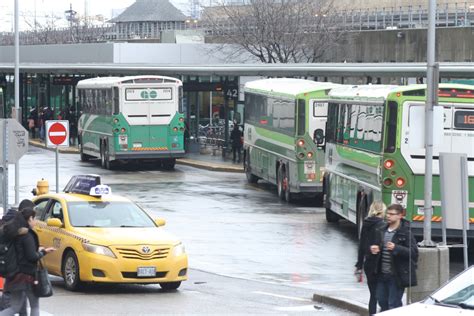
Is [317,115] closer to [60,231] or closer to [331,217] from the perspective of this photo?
[331,217]

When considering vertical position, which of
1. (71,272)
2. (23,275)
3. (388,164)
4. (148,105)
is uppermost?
(148,105)

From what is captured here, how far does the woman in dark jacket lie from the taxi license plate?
4.81 m

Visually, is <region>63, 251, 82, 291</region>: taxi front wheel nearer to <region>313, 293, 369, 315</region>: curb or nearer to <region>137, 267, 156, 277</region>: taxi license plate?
<region>137, 267, 156, 277</region>: taxi license plate

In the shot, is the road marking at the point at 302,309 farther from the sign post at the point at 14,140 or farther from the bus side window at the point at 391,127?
the sign post at the point at 14,140

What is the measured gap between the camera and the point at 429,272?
1605 centimetres

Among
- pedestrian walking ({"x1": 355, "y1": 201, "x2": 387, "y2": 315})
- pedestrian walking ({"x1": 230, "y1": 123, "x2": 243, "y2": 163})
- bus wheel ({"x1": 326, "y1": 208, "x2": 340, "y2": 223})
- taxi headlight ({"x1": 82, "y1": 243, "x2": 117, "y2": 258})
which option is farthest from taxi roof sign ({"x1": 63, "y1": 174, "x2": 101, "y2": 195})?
pedestrian walking ({"x1": 230, "y1": 123, "x2": 243, "y2": 163})

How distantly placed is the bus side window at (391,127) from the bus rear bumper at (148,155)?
21.4 meters

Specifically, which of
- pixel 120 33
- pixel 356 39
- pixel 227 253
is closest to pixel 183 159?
pixel 356 39

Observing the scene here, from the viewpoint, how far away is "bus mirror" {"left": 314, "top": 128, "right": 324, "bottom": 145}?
33.6 metres

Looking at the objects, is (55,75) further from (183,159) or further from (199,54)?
(183,159)

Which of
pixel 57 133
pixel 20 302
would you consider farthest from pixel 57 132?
pixel 20 302

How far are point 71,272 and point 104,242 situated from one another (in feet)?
2.70

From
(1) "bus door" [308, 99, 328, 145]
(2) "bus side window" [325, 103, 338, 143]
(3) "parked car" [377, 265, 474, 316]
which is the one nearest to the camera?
(3) "parked car" [377, 265, 474, 316]

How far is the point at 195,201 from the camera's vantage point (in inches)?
1380
